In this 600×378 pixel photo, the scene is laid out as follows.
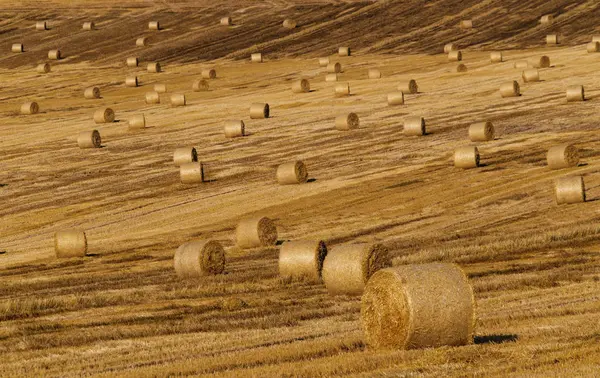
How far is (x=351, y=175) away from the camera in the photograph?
30.0 metres

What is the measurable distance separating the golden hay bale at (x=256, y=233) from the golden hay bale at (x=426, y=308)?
946cm

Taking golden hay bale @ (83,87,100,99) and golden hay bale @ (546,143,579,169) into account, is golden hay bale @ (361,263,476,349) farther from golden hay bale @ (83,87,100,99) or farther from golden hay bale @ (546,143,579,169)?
golden hay bale @ (83,87,100,99)

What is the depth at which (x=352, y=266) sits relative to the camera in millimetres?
17359

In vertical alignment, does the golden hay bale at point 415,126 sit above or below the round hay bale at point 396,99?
below

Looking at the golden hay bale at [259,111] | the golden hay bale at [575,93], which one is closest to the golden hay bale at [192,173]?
the golden hay bale at [259,111]

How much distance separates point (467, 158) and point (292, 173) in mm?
4017

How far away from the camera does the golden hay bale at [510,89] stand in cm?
4028

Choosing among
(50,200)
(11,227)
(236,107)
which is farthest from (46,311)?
(236,107)

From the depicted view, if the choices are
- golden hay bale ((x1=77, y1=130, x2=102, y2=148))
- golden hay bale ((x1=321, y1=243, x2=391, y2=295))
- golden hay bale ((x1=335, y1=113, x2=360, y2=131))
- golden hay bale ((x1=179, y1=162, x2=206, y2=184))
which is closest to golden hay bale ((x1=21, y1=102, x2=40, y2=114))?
golden hay bale ((x1=77, y1=130, x2=102, y2=148))

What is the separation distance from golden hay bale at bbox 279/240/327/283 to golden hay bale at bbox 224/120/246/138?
61.4 ft

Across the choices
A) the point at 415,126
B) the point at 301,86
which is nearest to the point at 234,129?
the point at 415,126

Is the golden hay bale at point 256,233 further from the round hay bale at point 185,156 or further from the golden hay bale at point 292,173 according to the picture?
the round hay bale at point 185,156

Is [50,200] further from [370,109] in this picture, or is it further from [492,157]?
[370,109]

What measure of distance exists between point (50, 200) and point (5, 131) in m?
13.9
